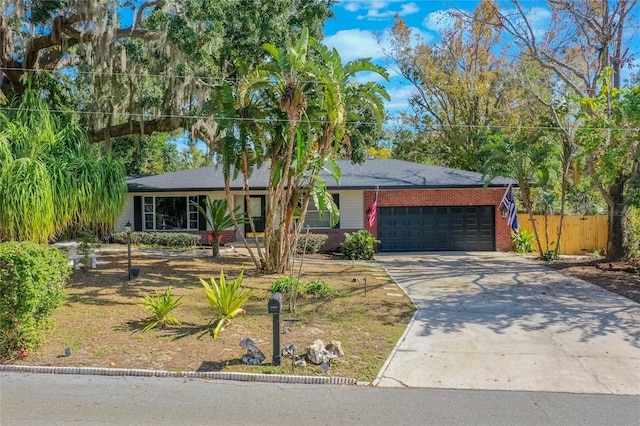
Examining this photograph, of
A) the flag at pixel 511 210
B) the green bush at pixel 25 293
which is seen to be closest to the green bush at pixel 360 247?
the flag at pixel 511 210

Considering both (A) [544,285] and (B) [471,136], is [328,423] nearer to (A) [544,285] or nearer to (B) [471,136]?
(A) [544,285]

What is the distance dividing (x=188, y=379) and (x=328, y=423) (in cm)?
202

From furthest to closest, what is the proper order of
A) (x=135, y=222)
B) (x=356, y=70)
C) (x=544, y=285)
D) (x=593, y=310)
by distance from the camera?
(x=135, y=222) < (x=544, y=285) < (x=356, y=70) < (x=593, y=310)

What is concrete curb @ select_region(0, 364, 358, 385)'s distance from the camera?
18.9ft

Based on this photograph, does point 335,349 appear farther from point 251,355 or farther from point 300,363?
point 251,355

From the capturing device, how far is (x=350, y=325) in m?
8.08

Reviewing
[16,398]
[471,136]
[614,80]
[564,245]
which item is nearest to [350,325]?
[16,398]

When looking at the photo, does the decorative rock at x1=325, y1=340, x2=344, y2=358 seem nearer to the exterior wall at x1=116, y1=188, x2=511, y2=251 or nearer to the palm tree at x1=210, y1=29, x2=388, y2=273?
the palm tree at x1=210, y1=29, x2=388, y2=273

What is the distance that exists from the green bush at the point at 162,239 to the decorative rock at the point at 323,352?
1402 centimetres

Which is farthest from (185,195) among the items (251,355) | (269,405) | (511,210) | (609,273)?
(269,405)

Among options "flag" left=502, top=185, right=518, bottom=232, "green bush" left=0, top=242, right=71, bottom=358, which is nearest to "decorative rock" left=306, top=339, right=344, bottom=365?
"green bush" left=0, top=242, right=71, bottom=358

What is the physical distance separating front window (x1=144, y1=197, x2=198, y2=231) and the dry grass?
871 centimetres

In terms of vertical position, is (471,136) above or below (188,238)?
above

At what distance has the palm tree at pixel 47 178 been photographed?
29.9 feet
